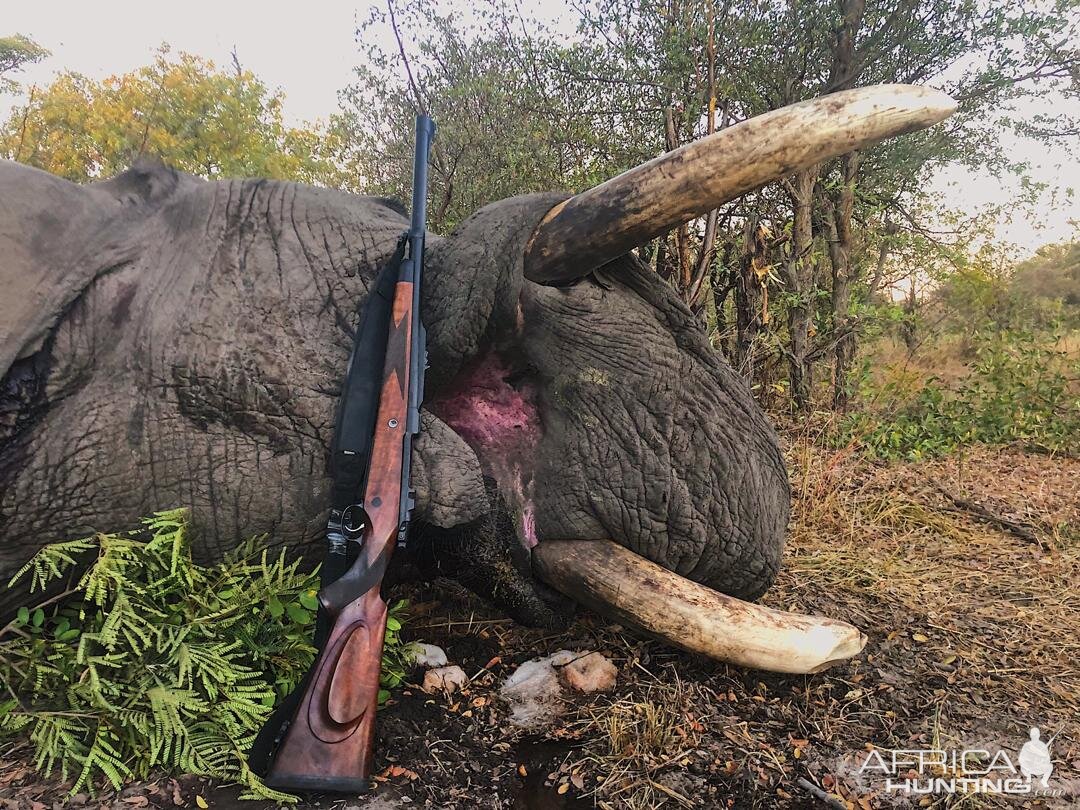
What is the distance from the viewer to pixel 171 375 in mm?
2295

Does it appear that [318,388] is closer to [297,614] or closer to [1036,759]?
[297,614]

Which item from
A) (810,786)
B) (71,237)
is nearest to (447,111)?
(71,237)

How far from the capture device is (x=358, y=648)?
2145mm

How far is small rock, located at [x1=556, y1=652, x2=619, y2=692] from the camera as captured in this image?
278cm

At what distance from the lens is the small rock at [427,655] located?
2832 mm

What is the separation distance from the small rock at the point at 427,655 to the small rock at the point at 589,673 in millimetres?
443

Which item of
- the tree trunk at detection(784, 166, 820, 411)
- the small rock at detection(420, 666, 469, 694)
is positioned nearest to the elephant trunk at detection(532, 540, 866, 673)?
the small rock at detection(420, 666, 469, 694)

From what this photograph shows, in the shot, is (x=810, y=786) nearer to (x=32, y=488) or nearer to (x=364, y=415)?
(x=364, y=415)

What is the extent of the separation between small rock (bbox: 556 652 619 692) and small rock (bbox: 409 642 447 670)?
0.44 metres

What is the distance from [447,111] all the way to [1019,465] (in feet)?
20.3

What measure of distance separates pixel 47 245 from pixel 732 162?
198 centimetres

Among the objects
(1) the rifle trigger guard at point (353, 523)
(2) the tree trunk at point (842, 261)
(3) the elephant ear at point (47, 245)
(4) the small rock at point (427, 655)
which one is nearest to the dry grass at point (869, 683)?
(4) the small rock at point (427, 655)

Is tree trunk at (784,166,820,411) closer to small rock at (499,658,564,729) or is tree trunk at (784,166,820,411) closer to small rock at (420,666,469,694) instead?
small rock at (499,658,564,729)

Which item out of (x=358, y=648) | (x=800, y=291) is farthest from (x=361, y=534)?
(x=800, y=291)
